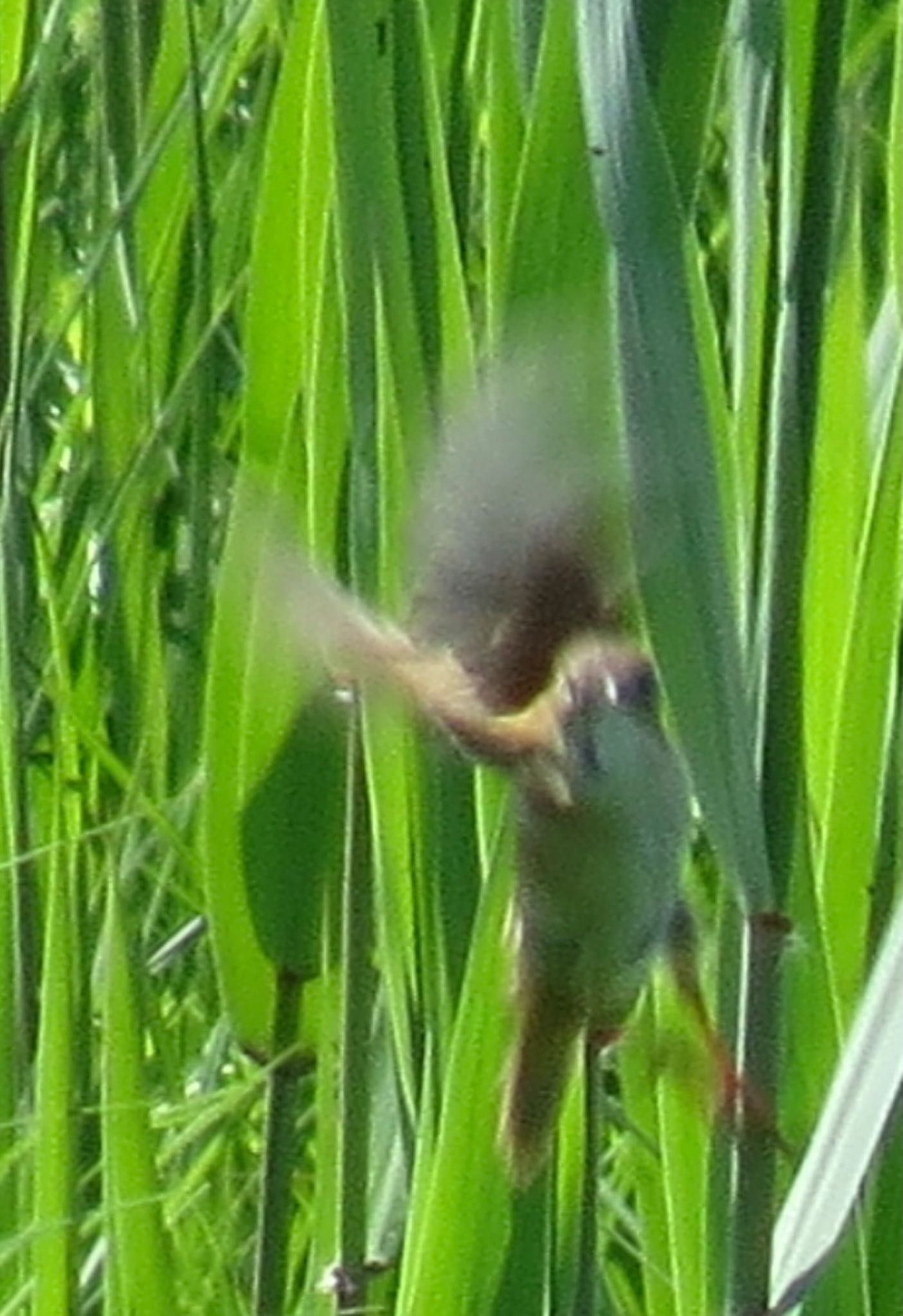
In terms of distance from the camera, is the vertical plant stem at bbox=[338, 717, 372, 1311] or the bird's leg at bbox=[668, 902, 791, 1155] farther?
the vertical plant stem at bbox=[338, 717, 372, 1311]

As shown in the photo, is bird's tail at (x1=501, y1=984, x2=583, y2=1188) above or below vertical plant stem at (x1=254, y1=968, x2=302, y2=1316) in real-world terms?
above

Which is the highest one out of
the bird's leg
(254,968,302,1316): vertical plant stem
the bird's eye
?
A: the bird's eye

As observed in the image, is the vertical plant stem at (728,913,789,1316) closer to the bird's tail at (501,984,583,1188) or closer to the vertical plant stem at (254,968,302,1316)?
the bird's tail at (501,984,583,1188)

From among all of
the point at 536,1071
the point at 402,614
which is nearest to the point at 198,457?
the point at 402,614

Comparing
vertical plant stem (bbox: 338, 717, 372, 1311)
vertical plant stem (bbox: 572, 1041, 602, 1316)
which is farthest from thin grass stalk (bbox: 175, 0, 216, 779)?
vertical plant stem (bbox: 572, 1041, 602, 1316)

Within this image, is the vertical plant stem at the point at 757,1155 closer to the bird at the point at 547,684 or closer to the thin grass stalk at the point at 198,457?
the bird at the point at 547,684

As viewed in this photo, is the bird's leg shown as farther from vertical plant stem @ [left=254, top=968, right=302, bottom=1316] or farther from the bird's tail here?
vertical plant stem @ [left=254, top=968, right=302, bottom=1316]

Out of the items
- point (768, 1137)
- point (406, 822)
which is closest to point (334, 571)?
point (406, 822)
